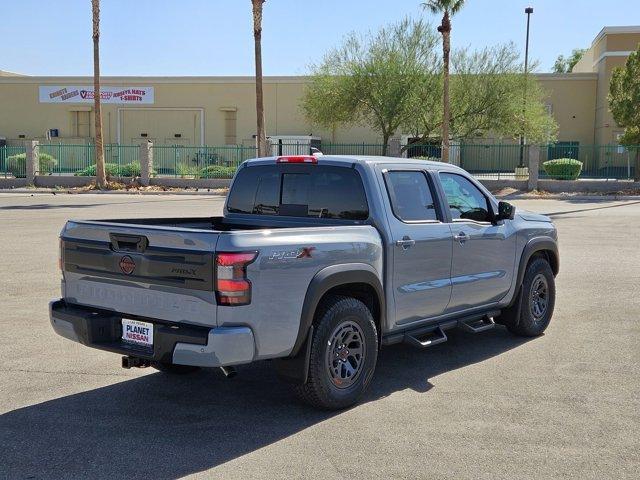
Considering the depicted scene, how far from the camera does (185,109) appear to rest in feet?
173

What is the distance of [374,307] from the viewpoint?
564 cm

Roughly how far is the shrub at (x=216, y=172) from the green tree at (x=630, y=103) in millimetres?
19617

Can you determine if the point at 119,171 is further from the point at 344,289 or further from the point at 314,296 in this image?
the point at 314,296

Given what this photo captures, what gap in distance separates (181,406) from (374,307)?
1644mm

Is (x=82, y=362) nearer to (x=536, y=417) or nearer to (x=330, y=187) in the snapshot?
(x=330, y=187)

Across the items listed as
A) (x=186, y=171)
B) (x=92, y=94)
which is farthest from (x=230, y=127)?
(x=186, y=171)

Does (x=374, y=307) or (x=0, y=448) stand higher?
(x=374, y=307)

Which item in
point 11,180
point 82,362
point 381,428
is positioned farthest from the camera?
point 11,180

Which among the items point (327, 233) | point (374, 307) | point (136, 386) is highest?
point (327, 233)

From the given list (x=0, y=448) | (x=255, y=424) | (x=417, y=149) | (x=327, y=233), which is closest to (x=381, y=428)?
(x=255, y=424)

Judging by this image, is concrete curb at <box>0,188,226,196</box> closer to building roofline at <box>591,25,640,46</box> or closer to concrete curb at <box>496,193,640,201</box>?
concrete curb at <box>496,193,640,201</box>

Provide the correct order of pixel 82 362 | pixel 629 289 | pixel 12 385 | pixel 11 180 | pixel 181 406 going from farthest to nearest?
1. pixel 11 180
2. pixel 629 289
3. pixel 82 362
4. pixel 12 385
5. pixel 181 406

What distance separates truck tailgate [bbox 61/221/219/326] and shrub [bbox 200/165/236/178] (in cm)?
3294

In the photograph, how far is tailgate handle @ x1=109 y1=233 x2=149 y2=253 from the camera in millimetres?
4844
